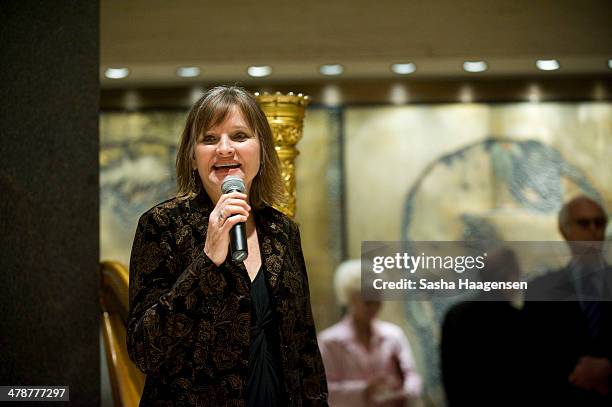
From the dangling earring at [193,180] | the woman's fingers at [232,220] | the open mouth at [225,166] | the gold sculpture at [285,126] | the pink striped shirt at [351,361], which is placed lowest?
the pink striped shirt at [351,361]

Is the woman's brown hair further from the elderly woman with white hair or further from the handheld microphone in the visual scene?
the elderly woman with white hair

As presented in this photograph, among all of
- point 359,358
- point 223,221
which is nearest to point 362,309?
point 359,358

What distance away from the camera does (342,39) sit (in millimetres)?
4336

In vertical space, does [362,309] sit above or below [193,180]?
below

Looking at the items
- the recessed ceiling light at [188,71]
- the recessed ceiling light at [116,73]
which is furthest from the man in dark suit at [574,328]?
the recessed ceiling light at [116,73]

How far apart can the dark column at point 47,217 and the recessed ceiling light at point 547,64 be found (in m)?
2.37

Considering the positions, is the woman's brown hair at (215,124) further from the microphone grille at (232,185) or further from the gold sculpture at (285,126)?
the gold sculpture at (285,126)

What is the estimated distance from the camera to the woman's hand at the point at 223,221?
1751 mm

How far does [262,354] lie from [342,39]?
2658 millimetres

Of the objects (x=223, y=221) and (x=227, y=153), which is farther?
(x=227, y=153)

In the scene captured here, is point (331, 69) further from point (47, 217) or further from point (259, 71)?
point (47, 217)

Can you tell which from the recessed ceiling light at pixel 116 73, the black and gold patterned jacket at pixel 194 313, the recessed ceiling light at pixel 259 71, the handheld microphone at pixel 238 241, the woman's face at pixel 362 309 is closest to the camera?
the handheld microphone at pixel 238 241

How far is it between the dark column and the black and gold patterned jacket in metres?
0.97

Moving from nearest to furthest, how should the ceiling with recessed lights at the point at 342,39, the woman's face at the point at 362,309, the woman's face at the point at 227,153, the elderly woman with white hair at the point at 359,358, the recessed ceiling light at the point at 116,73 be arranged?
the woman's face at the point at 227,153 < the woman's face at the point at 362,309 < the elderly woman with white hair at the point at 359,358 < the ceiling with recessed lights at the point at 342,39 < the recessed ceiling light at the point at 116,73
